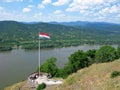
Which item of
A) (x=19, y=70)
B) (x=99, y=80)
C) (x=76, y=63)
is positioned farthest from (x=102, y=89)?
(x=19, y=70)

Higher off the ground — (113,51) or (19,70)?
(113,51)

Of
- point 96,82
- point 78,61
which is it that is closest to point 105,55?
point 78,61

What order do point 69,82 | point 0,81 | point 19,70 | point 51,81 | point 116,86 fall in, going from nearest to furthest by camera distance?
point 116,86 < point 69,82 < point 51,81 < point 0,81 < point 19,70

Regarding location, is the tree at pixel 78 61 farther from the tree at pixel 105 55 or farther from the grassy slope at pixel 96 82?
the grassy slope at pixel 96 82

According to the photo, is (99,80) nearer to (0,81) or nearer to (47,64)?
(47,64)

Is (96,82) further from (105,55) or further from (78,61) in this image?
(105,55)

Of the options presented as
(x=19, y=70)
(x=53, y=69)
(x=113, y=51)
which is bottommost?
(x=19, y=70)

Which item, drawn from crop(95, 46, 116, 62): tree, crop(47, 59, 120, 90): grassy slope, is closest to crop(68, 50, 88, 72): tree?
crop(95, 46, 116, 62): tree

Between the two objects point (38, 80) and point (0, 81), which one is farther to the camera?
point (0, 81)

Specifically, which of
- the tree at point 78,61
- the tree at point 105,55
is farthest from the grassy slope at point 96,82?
the tree at point 105,55

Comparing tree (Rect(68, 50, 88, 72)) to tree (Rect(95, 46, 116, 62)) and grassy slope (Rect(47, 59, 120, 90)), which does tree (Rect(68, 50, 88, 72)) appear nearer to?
tree (Rect(95, 46, 116, 62))

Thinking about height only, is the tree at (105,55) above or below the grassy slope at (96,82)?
below
